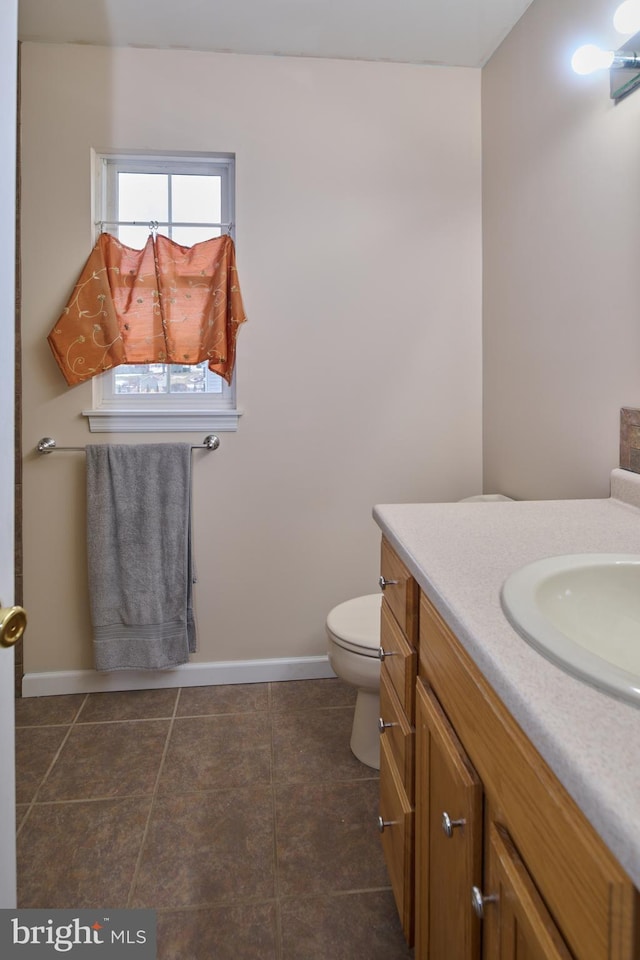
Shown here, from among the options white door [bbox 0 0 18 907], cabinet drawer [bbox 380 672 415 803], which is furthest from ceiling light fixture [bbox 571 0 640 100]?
cabinet drawer [bbox 380 672 415 803]

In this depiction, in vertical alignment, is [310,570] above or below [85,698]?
above

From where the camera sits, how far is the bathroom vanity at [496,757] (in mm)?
485

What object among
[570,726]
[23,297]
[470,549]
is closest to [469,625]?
[570,726]

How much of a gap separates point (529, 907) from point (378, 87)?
8.57 feet

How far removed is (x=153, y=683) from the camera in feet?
7.90

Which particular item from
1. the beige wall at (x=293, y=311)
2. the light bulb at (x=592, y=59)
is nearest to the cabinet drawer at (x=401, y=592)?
the beige wall at (x=293, y=311)

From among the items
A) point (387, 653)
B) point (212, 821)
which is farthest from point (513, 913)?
point (212, 821)

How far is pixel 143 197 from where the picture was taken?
2.35m

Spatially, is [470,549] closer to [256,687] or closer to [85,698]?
[256,687]

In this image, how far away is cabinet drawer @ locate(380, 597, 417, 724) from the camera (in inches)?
44.2

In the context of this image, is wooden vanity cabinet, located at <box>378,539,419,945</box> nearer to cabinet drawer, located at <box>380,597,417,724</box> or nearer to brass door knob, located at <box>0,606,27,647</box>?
cabinet drawer, located at <box>380,597,417,724</box>

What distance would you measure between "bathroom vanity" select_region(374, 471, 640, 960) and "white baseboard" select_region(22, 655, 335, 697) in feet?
3.65

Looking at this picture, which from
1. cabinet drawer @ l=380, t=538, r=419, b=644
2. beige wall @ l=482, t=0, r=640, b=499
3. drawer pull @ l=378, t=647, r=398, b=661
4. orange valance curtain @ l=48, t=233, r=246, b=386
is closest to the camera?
cabinet drawer @ l=380, t=538, r=419, b=644

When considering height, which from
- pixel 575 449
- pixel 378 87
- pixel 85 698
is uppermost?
pixel 378 87
